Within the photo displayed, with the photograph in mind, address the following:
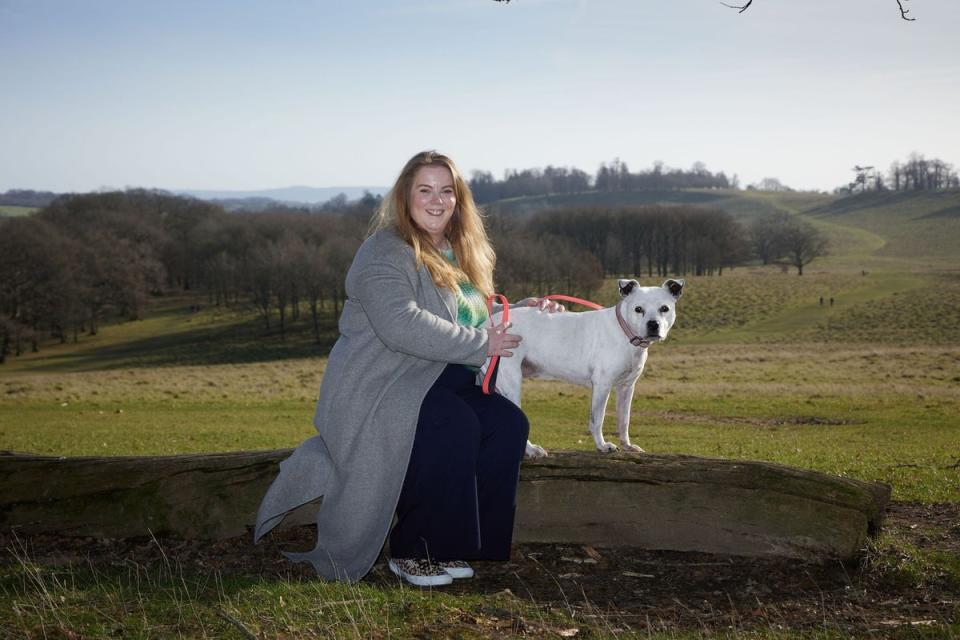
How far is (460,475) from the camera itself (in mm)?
5062

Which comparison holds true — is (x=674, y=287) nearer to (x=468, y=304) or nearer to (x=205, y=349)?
(x=468, y=304)

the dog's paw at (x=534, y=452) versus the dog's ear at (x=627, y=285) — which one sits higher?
the dog's ear at (x=627, y=285)

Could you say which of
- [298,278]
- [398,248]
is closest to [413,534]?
[398,248]

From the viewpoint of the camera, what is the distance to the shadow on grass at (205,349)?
5834 centimetres

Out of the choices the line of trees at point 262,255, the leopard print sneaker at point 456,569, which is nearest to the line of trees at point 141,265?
the line of trees at point 262,255

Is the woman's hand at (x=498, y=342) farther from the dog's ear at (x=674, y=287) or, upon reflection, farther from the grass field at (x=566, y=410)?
the grass field at (x=566, y=410)

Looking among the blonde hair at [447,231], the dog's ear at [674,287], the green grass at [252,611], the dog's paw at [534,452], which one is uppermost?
the blonde hair at [447,231]

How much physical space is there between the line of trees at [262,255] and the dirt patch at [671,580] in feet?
154

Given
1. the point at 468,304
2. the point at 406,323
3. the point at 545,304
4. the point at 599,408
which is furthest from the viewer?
the point at 545,304

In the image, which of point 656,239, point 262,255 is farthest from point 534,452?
point 656,239

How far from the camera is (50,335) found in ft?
229

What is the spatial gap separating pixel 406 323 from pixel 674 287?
86.2 inches

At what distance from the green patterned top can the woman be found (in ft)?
0.08

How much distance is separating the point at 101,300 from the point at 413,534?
78.3 metres
